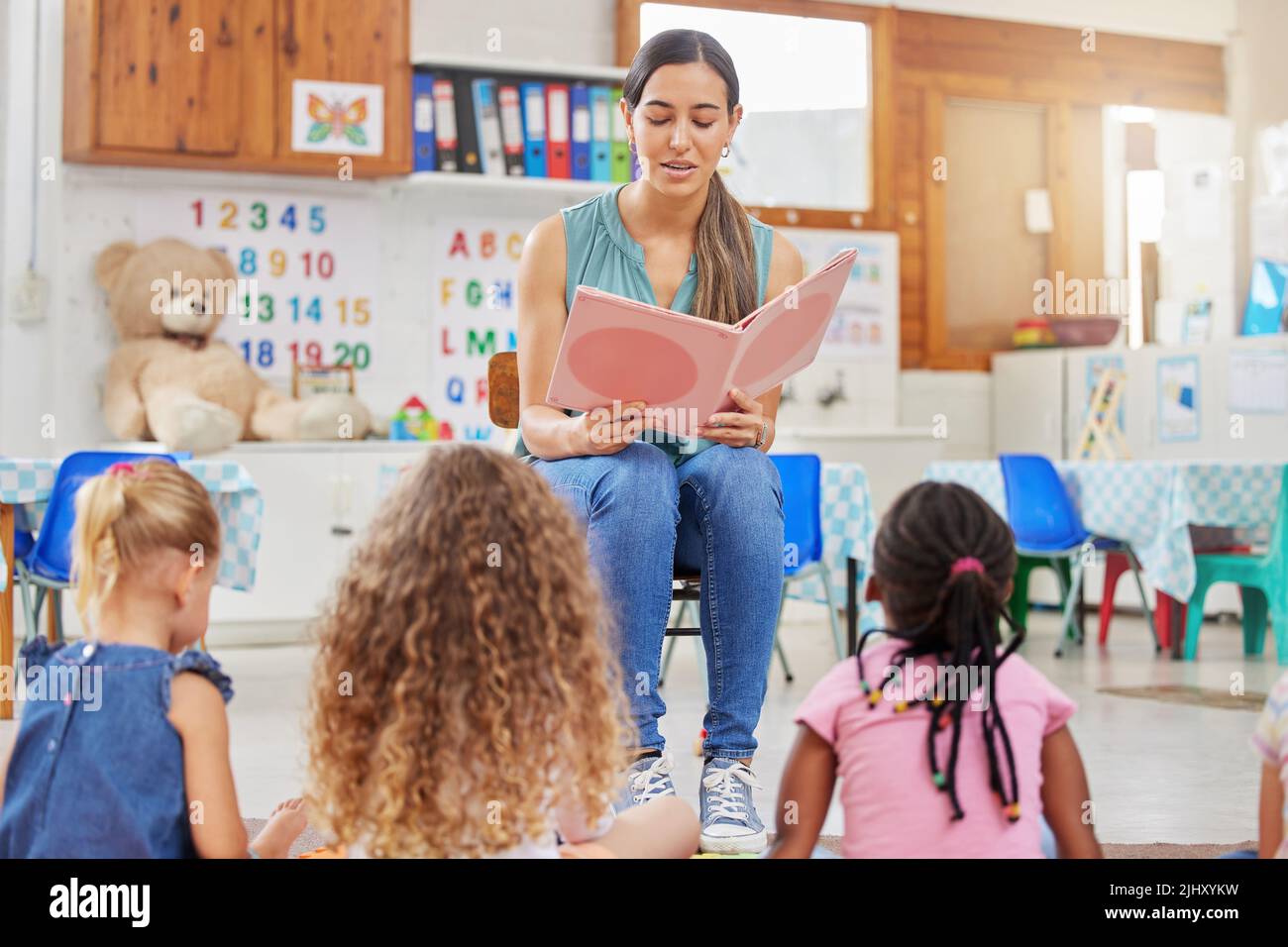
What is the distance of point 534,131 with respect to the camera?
5.09 m

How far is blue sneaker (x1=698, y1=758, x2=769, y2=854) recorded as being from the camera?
1.73 meters

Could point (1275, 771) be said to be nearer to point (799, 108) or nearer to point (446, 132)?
point (446, 132)

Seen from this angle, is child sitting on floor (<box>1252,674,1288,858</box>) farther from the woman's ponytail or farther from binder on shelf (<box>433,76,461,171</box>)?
binder on shelf (<box>433,76,461,171</box>)

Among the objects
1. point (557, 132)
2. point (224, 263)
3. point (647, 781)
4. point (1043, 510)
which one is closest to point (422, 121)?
point (557, 132)

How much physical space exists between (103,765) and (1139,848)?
1.31 metres

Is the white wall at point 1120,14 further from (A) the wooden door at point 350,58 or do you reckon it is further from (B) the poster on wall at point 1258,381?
(A) the wooden door at point 350,58

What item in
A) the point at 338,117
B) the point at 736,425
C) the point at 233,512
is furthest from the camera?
the point at 338,117

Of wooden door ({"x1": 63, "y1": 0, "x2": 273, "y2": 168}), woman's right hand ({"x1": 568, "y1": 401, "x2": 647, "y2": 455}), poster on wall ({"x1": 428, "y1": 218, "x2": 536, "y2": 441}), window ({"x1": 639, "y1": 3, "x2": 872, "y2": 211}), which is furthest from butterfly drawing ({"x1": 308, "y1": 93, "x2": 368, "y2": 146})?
woman's right hand ({"x1": 568, "y1": 401, "x2": 647, "y2": 455})

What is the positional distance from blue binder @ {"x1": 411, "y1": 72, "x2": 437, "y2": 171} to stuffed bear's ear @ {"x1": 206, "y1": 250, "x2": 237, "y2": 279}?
67 cm

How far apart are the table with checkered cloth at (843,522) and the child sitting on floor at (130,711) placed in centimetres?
257

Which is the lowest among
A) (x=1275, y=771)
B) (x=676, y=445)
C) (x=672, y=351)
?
(x=1275, y=771)

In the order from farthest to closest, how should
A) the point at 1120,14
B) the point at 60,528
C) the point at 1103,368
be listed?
the point at 1120,14
the point at 1103,368
the point at 60,528

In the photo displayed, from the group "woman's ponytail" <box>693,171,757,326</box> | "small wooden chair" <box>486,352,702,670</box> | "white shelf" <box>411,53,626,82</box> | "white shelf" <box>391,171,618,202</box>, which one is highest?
"white shelf" <box>411,53,626,82</box>
